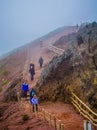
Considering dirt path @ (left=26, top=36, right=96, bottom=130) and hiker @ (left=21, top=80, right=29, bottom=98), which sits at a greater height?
hiker @ (left=21, top=80, right=29, bottom=98)

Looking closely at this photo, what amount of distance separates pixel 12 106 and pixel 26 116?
4.63 metres

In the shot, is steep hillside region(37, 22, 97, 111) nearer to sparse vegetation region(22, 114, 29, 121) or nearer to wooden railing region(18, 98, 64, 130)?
wooden railing region(18, 98, 64, 130)

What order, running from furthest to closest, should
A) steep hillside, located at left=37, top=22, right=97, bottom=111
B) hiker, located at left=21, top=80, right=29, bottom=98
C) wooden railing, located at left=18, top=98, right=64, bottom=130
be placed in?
1. hiker, located at left=21, top=80, right=29, bottom=98
2. steep hillside, located at left=37, top=22, right=97, bottom=111
3. wooden railing, located at left=18, top=98, right=64, bottom=130

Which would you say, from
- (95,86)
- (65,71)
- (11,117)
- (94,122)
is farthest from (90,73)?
(11,117)

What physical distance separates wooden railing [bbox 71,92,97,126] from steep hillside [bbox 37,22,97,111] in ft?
1.56

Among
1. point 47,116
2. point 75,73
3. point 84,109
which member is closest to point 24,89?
point 75,73

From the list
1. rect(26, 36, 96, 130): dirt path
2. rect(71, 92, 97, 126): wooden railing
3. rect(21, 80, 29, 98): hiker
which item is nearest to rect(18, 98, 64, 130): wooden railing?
rect(21, 80, 29, 98): hiker

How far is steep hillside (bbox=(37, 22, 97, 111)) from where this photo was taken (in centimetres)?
2022

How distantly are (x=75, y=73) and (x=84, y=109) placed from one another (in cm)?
378

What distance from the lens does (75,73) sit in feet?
71.6

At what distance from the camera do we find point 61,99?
2211 centimetres

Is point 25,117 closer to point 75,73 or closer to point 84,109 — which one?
point 84,109

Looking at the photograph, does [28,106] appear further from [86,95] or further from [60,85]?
[86,95]

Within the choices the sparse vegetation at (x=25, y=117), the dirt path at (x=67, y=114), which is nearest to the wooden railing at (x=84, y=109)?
the dirt path at (x=67, y=114)
